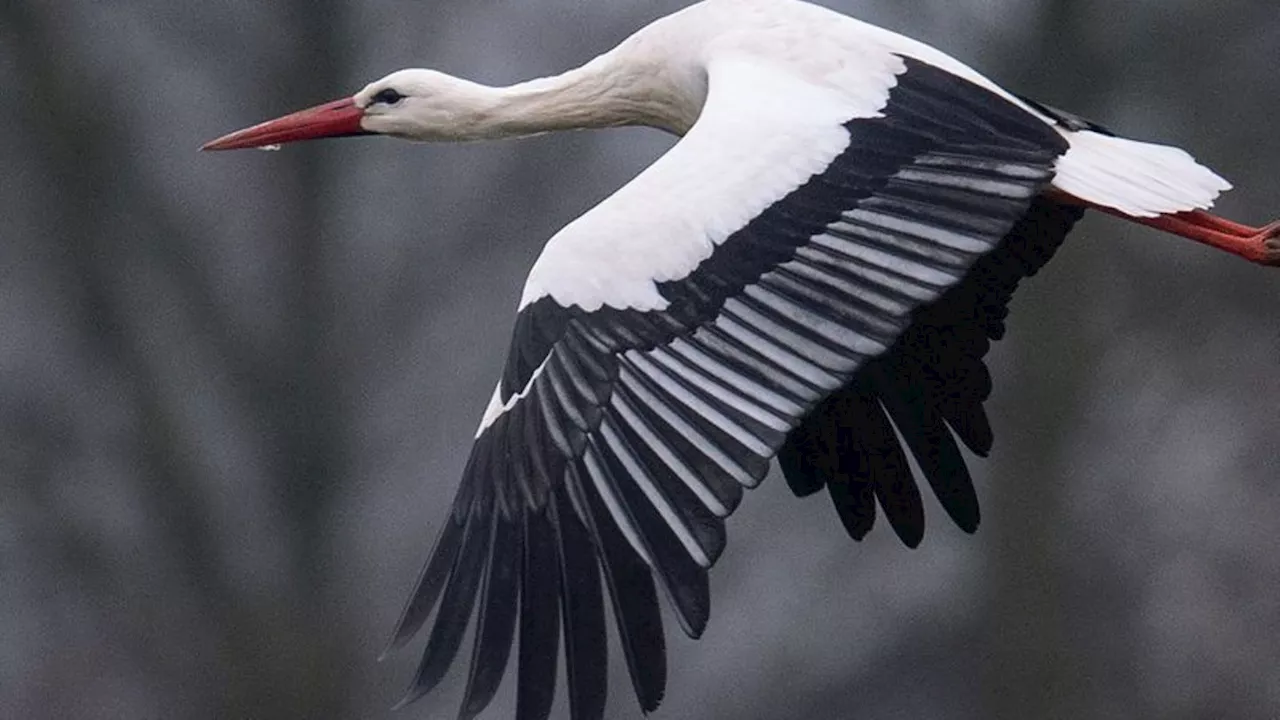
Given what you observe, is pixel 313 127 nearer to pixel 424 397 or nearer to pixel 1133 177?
pixel 1133 177

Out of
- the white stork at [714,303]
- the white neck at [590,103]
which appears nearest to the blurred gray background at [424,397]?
the white neck at [590,103]

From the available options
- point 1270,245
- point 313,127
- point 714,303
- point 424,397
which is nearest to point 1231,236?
point 1270,245

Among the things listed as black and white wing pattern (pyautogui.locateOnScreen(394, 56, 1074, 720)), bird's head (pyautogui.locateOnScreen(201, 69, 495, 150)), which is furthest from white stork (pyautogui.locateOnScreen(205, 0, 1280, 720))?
bird's head (pyautogui.locateOnScreen(201, 69, 495, 150))

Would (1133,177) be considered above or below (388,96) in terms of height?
above

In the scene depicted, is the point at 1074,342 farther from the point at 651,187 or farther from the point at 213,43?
the point at 651,187

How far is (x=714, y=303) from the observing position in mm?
5621

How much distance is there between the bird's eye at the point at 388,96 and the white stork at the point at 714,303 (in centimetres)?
78

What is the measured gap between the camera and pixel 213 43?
15.8m

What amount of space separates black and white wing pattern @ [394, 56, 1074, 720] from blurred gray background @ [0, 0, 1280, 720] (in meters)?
7.09

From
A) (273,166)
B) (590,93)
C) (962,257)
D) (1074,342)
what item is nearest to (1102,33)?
(1074,342)

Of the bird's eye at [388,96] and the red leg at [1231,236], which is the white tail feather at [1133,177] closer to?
the red leg at [1231,236]

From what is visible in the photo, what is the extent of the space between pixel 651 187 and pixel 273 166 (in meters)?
10.0

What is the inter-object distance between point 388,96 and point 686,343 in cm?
164

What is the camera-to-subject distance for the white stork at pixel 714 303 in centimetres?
540
